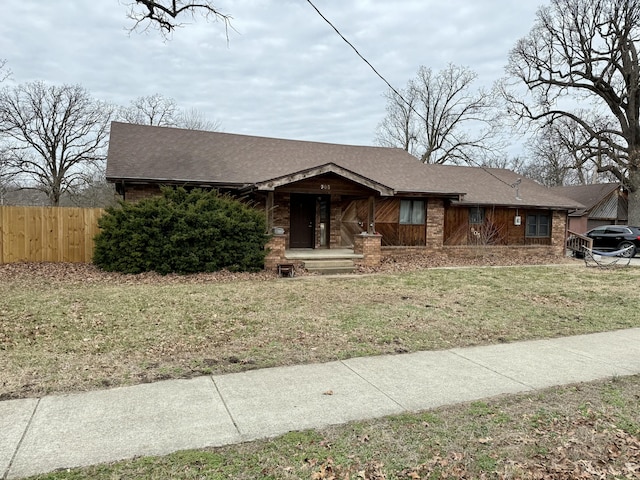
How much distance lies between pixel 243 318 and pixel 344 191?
7.89 meters

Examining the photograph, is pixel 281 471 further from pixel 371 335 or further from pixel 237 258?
pixel 237 258

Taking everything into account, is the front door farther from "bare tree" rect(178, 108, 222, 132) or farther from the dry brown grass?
"bare tree" rect(178, 108, 222, 132)

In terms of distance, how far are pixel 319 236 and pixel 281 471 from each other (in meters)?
13.6

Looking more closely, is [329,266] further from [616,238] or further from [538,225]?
[616,238]

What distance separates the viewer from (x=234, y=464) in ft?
9.34

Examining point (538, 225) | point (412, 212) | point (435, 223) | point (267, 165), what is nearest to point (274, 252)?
point (267, 165)

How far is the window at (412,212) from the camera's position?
16.3m

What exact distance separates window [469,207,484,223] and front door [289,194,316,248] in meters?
6.66

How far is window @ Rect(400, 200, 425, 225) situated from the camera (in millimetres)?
16344

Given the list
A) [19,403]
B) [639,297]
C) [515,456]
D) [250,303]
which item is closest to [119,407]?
[19,403]

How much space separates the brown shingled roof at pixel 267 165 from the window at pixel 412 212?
66 cm

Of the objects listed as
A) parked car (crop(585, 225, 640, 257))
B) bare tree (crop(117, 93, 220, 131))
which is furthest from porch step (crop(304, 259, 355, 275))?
bare tree (crop(117, 93, 220, 131))

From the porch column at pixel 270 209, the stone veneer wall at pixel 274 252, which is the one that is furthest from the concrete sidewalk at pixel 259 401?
the porch column at pixel 270 209

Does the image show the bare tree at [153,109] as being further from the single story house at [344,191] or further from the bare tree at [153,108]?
the single story house at [344,191]
